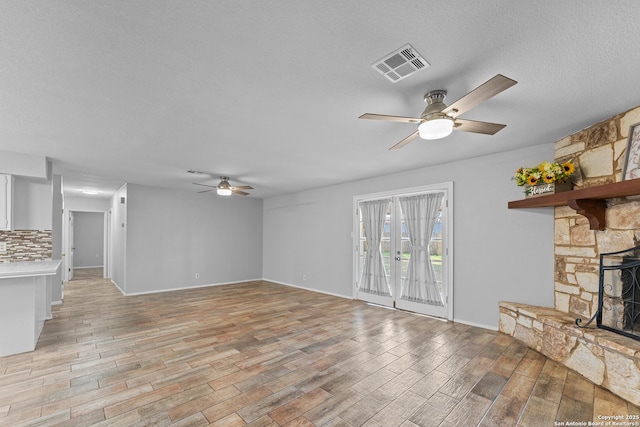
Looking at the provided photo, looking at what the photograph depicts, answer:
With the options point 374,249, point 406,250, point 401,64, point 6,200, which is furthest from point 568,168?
point 6,200

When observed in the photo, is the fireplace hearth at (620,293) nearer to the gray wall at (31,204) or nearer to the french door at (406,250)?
the french door at (406,250)

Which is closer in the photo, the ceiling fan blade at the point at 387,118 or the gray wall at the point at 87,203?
the ceiling fan blade at the point at 387,118

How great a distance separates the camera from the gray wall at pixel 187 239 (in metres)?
6.61

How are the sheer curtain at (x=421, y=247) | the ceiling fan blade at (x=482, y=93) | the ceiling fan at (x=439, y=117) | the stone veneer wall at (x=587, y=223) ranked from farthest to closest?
the sheer curtain at (x=421, y=247) → the stone veneer wall at (x=587, y=223) → the ceiling fan at (x=439, y=117) → the ceiling fan blade at (x=482, y=93)

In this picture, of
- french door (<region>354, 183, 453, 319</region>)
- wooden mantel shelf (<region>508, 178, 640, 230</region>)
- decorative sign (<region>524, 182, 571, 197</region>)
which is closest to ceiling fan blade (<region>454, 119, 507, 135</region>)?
wooden mantel shelf (<region>508, 178, 640, 230</region>)

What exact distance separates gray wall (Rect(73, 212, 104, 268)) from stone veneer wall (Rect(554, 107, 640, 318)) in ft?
47.5

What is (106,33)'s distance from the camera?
1637mm

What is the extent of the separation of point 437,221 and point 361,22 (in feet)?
12.7

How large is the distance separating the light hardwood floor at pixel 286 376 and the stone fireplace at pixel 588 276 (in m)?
0.19

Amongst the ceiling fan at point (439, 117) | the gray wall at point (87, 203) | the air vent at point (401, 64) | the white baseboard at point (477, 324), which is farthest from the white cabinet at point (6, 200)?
the white baseboard at point (477, 324)

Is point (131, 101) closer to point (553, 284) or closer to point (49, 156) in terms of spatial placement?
point (49, 156)

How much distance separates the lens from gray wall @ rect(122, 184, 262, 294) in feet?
21.7

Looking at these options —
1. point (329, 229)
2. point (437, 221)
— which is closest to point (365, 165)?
point (437, 221)

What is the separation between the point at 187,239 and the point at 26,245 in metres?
3.15
